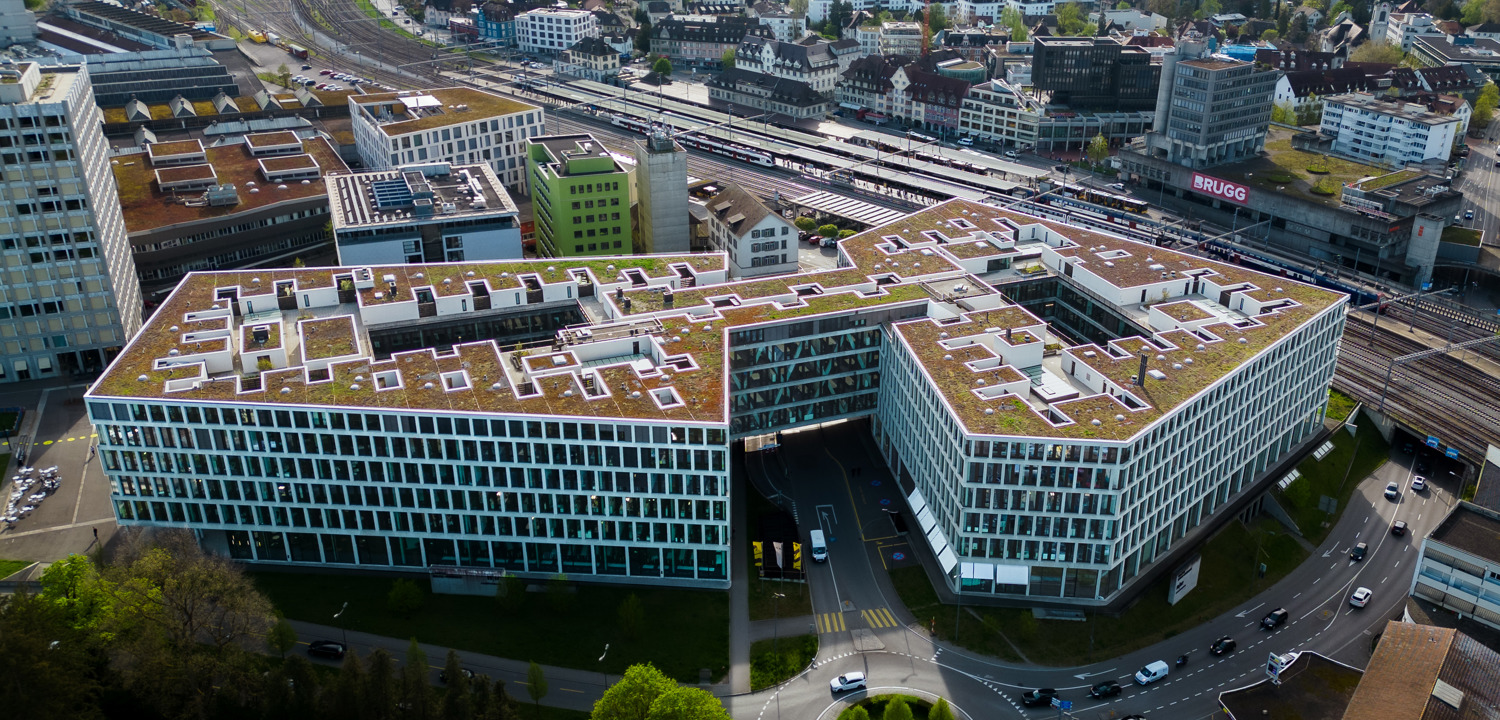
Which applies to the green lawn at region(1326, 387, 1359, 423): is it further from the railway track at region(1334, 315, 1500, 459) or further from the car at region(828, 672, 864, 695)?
the car at region(828, 672, 864, 695)

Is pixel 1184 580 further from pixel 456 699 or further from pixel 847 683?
pixel 456 699

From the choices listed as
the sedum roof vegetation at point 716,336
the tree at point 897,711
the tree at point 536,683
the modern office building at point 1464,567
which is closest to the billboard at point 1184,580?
the sedum roof vegetation at point 716,336

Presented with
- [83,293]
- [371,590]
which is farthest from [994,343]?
[83,293]

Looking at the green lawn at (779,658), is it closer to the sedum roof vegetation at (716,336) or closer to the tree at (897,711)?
the tree at (897,711)

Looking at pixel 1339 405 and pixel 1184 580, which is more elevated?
pixel 1339 405

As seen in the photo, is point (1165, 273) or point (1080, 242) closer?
point (1165, 273)

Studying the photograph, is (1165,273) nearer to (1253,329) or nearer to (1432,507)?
(1253,329)

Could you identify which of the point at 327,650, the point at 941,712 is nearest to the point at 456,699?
the point at 327,650
